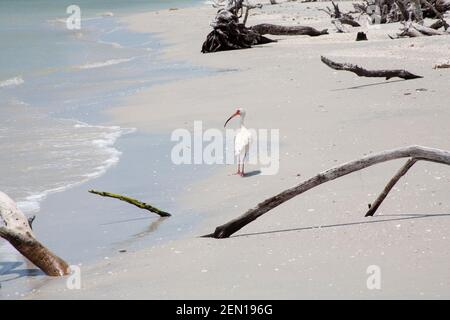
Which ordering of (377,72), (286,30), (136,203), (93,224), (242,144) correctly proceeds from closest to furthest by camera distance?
1. (136,203)
2. (93,224)
3. (242,144)
4. (377,72)
5. (286,30)

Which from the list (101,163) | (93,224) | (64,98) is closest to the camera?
(93,224)

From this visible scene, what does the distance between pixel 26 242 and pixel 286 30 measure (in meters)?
19.5

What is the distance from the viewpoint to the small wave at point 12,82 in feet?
70.7

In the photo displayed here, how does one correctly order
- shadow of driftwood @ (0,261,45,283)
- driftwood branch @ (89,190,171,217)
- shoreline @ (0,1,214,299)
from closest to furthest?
shadow of driftwood @ (0,261,45,283) < shoreline @ (0,1,214,299) < driftwood branch @ (89,190,171,217)

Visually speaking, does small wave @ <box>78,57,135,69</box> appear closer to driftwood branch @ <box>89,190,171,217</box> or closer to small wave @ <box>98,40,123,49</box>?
small wave @ <box>98,40,123,49</box>

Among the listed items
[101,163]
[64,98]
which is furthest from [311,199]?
[64,98]

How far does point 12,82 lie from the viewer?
2205 centimetres

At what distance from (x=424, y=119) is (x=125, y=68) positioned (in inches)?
516

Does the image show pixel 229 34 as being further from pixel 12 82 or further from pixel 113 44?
pixel 113 44

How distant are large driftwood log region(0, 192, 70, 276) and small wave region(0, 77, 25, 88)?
51.0ft

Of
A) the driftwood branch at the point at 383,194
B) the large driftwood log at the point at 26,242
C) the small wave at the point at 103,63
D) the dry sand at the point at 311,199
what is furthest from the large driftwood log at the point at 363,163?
the small wave at the point at 103,63

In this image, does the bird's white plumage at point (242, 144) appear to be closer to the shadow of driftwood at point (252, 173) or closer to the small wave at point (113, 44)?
the shadow of driftwood at point (252, 173)

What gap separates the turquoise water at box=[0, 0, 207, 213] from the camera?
10570 millimetres

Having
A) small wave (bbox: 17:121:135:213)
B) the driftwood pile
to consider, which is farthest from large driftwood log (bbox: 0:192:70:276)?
the driftwood pile
